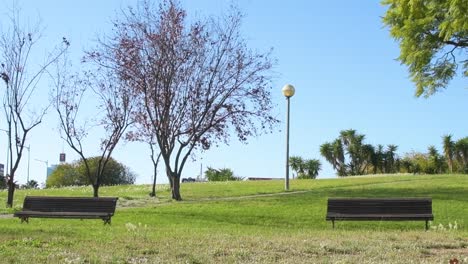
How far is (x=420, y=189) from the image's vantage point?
27.8 meters

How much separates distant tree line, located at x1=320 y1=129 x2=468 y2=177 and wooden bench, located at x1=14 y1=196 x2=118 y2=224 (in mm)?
42688

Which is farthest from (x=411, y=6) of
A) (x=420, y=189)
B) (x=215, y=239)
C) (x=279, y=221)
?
(x=420, y=189)

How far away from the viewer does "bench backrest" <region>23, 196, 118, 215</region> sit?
688 inches

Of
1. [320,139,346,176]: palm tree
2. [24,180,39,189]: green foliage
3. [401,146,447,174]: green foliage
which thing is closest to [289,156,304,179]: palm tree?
[320,139,346,176]: palm tree

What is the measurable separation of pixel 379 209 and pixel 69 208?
8.57m

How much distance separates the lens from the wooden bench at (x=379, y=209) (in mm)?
16328

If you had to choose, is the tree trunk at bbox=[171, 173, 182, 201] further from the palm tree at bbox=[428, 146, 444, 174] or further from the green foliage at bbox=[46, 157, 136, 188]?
the green foliage at bbox=[46, 157, 136, 188]

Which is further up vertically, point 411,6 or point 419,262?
point 411,6

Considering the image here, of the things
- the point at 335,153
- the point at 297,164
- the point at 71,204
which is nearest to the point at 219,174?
the point at 297,164

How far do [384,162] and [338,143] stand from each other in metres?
4.78

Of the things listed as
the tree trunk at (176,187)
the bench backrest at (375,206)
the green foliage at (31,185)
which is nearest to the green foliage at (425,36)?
the bench backrest at (375,206)

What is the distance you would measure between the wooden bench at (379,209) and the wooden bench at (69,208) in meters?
6.03

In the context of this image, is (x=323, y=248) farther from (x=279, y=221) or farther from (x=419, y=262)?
(x=279, y=221)

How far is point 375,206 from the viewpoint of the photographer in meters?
16.7
